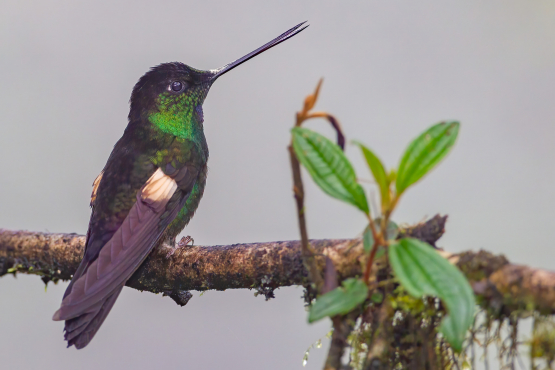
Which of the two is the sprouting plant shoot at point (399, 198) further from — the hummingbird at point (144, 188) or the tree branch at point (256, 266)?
the hummingbird at point (144, 188)

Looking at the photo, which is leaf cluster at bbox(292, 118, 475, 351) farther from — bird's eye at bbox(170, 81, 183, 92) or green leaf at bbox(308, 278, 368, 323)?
bird's eye at bbox(170, 81, 183, 92)

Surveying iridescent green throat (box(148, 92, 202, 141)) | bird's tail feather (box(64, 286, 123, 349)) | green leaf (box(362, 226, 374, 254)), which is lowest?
bird's tail feather (box(64, 286, 123, 349))

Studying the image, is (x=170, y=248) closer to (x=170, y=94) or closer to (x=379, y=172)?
(x=170, y=94)

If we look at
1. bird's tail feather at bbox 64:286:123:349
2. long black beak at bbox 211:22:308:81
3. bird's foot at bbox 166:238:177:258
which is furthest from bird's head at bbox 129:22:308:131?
bird's tail feather at bbox 64:286:123:349

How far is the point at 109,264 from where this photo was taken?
1.95m

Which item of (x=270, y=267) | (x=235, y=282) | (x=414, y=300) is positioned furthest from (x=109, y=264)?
(x=414, y=300)

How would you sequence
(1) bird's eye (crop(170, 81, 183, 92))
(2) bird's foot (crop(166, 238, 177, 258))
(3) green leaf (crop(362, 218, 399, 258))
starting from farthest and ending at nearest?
(1) bird's eye (crop(170, 81, 183, 92)) → (2) bird's foot (crop(166, 238, 177, 258)) → (3) green leaf (crop(362, 218, 399, 258))

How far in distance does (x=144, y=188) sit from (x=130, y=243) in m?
0.33

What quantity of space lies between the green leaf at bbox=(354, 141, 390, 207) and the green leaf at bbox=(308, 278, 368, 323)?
0.63 feet

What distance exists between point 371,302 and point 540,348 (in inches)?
15.4

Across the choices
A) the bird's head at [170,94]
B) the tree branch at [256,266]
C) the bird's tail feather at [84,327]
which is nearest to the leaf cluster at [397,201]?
the tree branch at [256,266]

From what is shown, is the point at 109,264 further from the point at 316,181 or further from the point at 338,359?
the point at 316,181

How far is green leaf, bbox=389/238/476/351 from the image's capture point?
976 millimetres

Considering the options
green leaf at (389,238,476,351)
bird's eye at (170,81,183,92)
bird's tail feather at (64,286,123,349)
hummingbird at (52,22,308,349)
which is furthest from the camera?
bird's eye at (170,81,183,92)
